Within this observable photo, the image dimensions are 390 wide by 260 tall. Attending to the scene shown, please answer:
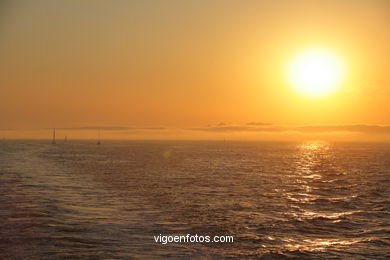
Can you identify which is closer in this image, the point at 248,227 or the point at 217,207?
the point at 248,227

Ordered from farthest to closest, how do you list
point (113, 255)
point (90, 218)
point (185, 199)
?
point (185, 199) → point (90, 218) → point (113, 255)

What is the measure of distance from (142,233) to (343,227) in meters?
11.3

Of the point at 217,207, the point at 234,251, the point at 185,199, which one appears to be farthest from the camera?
the point at 185,199

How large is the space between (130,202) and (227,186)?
43.0 feet

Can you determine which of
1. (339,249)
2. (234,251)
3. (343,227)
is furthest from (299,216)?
(234,251)

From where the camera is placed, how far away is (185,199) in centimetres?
2825

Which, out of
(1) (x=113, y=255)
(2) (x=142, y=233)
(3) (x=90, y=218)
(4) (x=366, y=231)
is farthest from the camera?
(3) (x=90, y=218)

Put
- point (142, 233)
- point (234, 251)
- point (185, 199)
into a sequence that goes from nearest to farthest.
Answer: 1. point (234, 251)
2. point (142, 233)
3. point (185, 199)

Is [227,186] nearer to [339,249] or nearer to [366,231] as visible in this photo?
[366,231]

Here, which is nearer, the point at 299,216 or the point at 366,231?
the point at 366,231

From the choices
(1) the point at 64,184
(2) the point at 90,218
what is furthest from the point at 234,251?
(1) the point at 64,184

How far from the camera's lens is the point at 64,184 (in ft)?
123

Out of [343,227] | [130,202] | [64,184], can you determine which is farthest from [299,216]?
[64,184]

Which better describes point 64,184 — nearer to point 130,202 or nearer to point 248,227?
point 130,202
